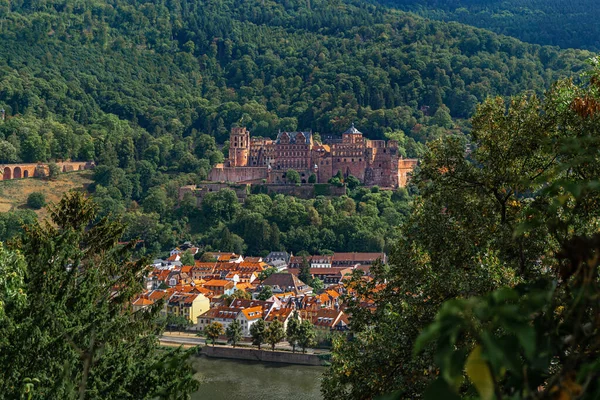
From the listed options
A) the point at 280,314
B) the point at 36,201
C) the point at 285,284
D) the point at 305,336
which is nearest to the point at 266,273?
the point at 285,284

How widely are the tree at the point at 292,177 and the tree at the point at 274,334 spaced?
30.5 metres

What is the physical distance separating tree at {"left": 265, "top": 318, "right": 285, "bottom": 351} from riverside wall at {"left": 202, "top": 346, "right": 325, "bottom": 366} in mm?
559

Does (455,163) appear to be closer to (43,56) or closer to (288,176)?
(288,176)

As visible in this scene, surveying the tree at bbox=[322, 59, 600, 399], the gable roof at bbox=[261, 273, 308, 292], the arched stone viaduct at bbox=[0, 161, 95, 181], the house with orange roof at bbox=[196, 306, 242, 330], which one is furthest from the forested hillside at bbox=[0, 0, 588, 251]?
the tree at bbox=[322, 59, 600, 399]

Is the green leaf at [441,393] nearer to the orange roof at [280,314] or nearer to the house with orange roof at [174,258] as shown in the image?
the orange roof at [280,314]

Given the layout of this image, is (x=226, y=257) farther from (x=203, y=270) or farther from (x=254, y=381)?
(x=254, y=381)

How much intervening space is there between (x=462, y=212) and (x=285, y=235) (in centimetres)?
5071

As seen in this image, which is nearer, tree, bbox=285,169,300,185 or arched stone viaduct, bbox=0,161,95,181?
tree, bbox=285,169,300,185

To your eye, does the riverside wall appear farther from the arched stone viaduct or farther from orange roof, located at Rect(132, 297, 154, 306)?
the arched stone viaduct

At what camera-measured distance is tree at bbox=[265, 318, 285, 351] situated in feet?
120

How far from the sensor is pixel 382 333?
26.9ft

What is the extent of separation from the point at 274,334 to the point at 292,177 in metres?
31.4

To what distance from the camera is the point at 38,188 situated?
6788cm

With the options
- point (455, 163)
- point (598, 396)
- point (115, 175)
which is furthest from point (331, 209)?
point (598, 396)
